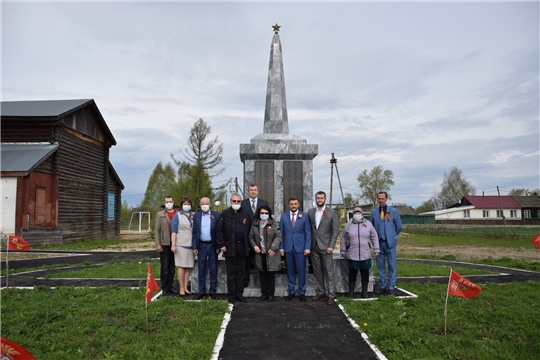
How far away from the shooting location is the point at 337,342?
475 centimetres

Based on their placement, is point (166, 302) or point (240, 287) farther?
point (240, 287)

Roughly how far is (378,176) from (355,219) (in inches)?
2076

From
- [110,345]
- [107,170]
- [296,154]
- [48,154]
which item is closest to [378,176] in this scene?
[107,170]

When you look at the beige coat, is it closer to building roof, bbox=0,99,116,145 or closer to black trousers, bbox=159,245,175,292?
black trousers, bbox=159,245,175,292

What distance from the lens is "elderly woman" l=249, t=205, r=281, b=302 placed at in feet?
22.5

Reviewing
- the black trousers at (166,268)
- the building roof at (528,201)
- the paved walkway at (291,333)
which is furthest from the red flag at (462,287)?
the building roof at (528,201)

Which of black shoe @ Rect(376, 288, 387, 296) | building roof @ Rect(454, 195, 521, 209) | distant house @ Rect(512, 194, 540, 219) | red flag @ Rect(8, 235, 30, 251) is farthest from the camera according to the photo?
distant house @ Rect(512, 194, 540, 219)

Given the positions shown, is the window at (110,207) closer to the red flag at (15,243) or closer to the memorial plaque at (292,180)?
the red flag at (15,243)

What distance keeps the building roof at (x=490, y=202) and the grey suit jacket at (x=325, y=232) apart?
175 ft

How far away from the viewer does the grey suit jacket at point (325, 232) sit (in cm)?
694

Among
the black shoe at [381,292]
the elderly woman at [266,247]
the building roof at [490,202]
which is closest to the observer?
the elderly woman at [266,247]

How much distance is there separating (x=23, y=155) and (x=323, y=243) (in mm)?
18687

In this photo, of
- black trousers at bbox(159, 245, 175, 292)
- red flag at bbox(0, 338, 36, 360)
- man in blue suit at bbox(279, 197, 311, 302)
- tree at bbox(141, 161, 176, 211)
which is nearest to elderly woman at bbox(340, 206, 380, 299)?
man in blue suit at bbox(279, 197, 311, 302)

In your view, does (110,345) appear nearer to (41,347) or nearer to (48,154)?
(41,347)
